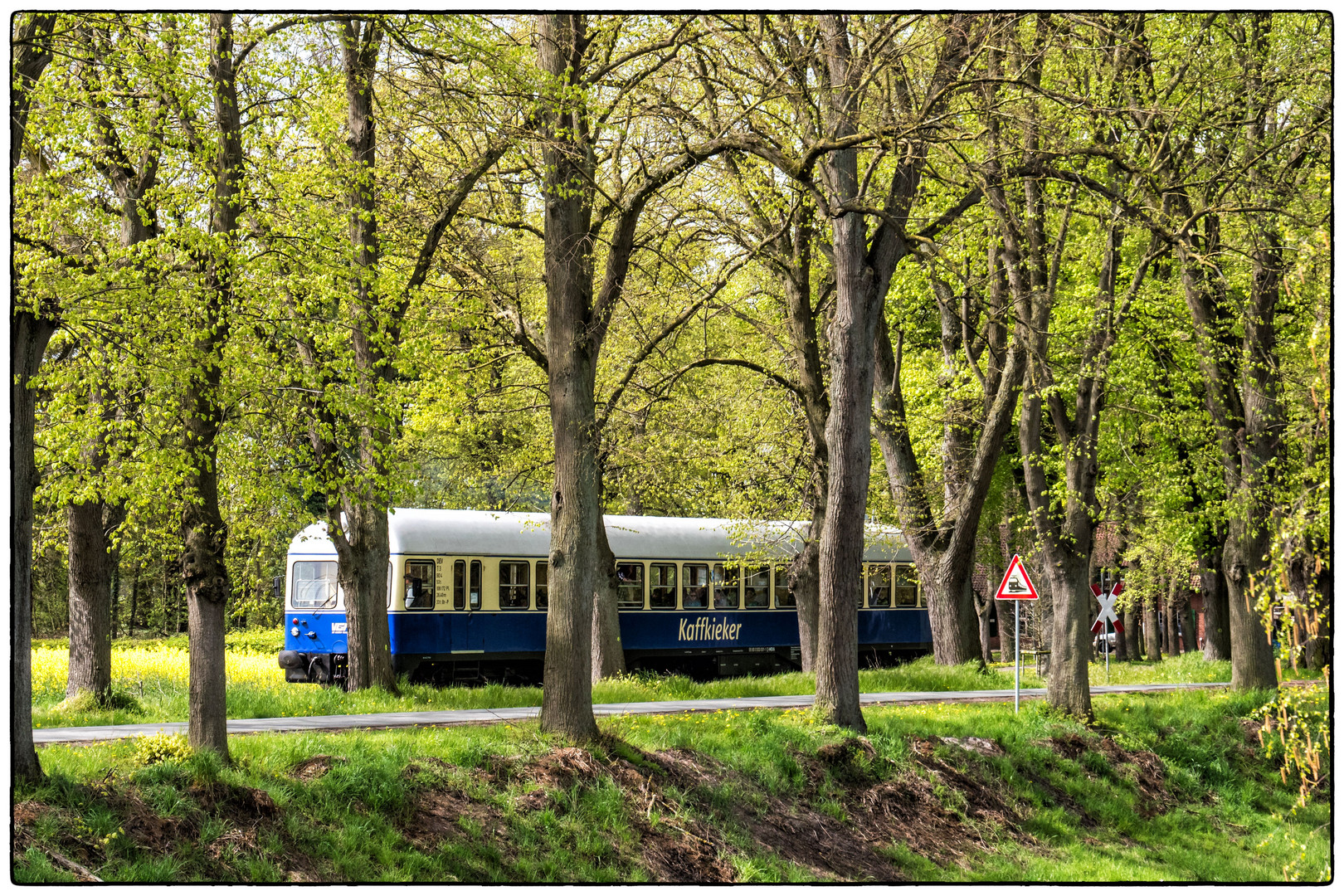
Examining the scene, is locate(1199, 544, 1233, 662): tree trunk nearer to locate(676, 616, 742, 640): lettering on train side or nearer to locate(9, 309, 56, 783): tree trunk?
locate(676, 616, 742, 640): lettering on train side

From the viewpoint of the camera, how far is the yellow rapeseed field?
1853cm

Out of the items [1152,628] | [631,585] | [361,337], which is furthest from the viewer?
[1152,628]

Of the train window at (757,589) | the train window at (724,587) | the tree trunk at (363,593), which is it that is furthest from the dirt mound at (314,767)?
the train window at (757,589)

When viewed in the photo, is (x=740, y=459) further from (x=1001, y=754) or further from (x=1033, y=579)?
(x=1033, y=579)

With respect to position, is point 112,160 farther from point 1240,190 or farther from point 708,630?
point 708,630

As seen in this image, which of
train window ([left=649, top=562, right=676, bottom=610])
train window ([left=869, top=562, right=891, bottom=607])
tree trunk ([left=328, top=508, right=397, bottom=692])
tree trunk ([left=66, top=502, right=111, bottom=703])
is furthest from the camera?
train window ([left=869, top=562, right=891, bottom=607])

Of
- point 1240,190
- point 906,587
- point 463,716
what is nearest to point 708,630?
point 906,587

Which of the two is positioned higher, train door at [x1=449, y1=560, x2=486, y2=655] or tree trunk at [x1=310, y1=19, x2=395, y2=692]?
tree trunk at [x1=310, y1=19, x2=395, y2=692]

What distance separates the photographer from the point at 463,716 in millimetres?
15977

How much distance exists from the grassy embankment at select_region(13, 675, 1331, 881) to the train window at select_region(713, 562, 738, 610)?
30.5 feet

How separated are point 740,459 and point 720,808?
11.0 m

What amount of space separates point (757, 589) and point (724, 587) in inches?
35.7

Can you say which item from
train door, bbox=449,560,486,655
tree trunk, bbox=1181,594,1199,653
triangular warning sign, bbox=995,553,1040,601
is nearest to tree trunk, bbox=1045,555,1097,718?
triangular warning sign, bbox=995,553,1040,601

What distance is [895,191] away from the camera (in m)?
15.0
